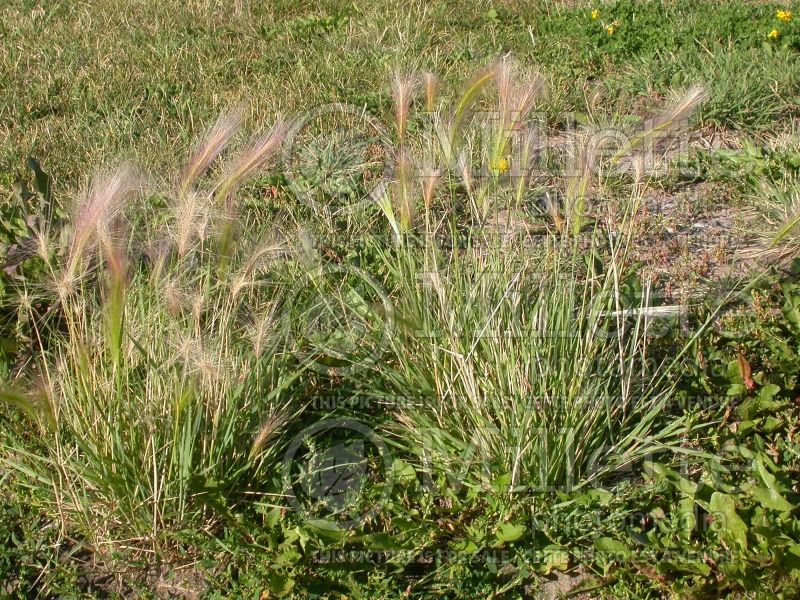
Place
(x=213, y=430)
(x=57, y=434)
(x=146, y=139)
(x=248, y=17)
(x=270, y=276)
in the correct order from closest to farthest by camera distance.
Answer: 1. (x=57, y=434)
2. (x=213, y=430)
3. (x=270, y=276)
4. (x=146, y=139)
5. (x=248, y=17)

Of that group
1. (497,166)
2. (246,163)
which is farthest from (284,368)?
(497,166)

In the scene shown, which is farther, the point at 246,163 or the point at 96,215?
the point at 246,163

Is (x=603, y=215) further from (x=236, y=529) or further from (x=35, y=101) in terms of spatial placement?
(x=35, y=101)

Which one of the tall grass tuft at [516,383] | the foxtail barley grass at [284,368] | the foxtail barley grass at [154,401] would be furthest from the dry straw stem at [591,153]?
the foxtail barley grass at [154,401]

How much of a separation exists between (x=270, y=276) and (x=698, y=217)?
1.81 metres

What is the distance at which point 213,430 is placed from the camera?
2.32 m

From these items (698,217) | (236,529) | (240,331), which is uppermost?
(240,331)

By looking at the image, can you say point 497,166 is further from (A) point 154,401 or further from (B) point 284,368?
(A) point 154,401

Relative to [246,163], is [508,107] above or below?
below

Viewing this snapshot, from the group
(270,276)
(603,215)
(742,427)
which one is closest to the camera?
(742,427)

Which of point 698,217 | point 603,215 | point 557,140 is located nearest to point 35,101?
point 557,140

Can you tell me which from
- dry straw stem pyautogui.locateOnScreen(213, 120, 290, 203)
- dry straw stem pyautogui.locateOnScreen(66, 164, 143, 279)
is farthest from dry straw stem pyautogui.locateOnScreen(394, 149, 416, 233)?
dry straw stem pyautogui.locateOnScreen(66, 164, 143, 279)

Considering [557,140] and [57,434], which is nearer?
[57,434]

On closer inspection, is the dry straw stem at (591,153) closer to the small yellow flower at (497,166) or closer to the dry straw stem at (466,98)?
the small yellow flower at (497,166)
